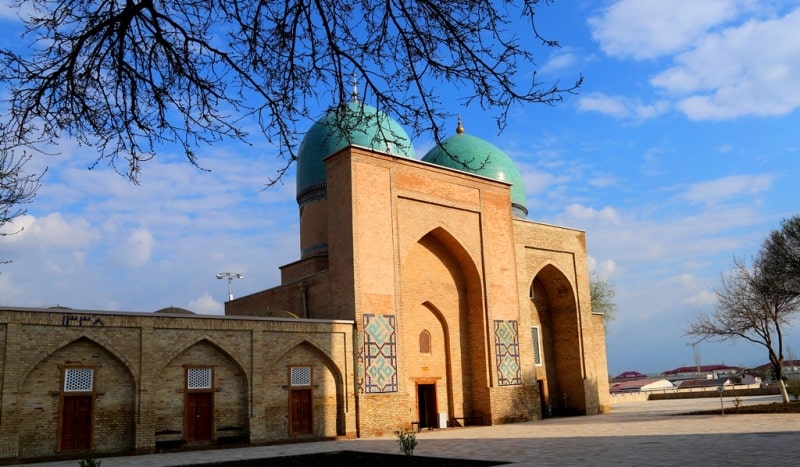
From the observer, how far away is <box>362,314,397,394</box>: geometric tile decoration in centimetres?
1931

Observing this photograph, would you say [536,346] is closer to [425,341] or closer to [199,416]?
[425,341]

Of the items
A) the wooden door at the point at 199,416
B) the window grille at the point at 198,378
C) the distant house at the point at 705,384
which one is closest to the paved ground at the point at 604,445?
the wooden door at the point at 199,416

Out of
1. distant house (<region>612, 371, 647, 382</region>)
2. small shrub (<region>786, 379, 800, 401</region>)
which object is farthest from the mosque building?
distant house (<region>612, 371, 647, 382</region>)

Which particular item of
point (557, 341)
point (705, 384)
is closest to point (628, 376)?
point (705, 384)

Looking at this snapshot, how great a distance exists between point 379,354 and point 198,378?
501 cm

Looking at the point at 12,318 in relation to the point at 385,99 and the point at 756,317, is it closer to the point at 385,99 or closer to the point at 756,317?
the point at 385,99

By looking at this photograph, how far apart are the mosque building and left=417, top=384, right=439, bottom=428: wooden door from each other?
44mm

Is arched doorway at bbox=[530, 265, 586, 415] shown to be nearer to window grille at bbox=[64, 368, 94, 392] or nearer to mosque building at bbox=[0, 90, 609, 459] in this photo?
mosque building at bbox=[0, 90, 609, 459]

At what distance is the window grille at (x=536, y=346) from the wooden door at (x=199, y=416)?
13246 millimetres

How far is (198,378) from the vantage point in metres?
17.0

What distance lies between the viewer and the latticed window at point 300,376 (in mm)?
18469

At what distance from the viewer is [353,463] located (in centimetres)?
1155

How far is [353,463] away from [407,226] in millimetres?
10553

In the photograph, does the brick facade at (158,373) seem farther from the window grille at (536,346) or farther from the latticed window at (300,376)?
the window grille at (536,346)
